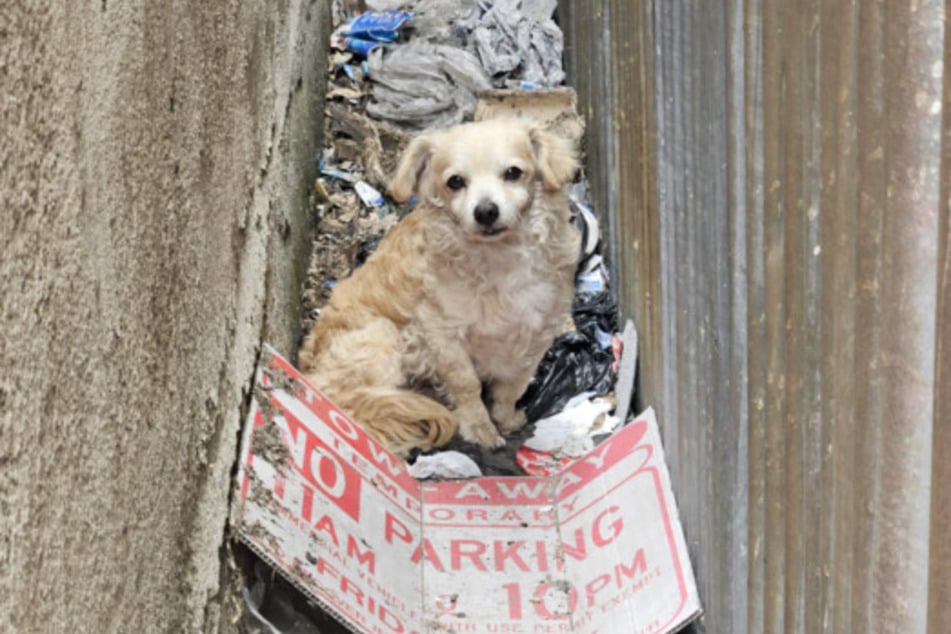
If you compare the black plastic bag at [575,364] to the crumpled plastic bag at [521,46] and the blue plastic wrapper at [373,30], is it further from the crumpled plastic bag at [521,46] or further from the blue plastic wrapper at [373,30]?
the blue plastic wrapper at [373,30]

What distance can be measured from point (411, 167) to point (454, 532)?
3.98 feet

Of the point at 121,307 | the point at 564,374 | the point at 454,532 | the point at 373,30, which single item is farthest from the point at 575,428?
the point at 373,30

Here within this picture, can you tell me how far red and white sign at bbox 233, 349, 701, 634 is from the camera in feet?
9.63

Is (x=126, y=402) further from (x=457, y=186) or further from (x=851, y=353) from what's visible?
(x=457, y=186)

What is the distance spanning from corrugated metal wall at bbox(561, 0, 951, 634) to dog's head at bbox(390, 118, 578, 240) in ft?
1.69

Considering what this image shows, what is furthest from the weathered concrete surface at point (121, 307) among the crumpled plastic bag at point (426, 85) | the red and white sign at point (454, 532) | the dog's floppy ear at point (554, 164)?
the crumpled plastic bag at point (426, 85)

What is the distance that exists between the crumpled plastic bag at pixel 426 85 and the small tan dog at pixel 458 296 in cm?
164

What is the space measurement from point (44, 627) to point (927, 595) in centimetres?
109

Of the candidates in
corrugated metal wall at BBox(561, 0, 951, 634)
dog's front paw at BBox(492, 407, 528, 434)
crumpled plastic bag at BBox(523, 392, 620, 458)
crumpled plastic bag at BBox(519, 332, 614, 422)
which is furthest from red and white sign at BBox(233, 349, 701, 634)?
crumpled plastic bag at BBox(519, 332, 614, 422)

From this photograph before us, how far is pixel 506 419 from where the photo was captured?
4293 mm

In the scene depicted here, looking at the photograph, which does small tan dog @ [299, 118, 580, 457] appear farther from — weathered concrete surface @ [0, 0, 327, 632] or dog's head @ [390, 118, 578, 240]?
weathered concrete surface @ [0, 0, 327, 632]

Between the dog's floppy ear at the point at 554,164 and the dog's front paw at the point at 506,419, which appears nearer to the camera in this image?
the dog's floppy ear at the point at 554,164

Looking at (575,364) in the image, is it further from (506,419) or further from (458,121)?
(458,121)

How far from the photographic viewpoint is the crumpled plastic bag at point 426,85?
577 cm
